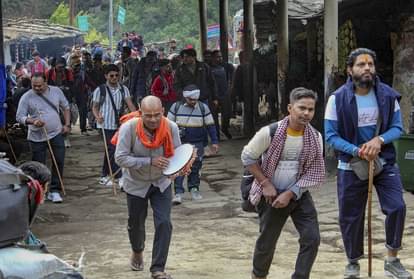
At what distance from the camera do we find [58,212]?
10.0 m

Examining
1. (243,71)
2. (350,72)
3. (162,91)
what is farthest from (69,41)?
(350,72)

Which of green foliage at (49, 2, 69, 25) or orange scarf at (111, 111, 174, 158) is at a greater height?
green foliage at (49, 2, 69, 25)

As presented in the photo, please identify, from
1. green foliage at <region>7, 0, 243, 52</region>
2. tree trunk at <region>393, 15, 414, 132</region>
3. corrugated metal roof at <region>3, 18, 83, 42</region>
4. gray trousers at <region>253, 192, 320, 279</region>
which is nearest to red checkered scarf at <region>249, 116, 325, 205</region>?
gray trousers at <region>253, 192, 320, 279</region>

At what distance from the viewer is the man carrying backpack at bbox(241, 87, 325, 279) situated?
5.52 meters

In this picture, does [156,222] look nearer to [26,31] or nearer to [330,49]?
[330,49]

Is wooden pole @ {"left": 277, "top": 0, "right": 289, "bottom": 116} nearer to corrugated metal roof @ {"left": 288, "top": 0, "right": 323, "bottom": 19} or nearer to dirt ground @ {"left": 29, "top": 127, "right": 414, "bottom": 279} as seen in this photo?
corrugated metal roof @ {"left": 288, "top": 0, "right": 323, "bottom": 19}

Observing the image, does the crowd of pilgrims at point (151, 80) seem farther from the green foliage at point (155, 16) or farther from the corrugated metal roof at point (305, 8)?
the green foliage at point (155, 16)

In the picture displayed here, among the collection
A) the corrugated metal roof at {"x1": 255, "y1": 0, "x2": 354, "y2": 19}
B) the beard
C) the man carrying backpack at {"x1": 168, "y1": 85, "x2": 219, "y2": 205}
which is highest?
the corrugated metal roof at {"x1": 255, "y1": 0, "x2": 354, "y2": 19}

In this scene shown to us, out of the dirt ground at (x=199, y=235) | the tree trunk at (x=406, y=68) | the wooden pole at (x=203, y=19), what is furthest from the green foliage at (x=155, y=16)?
the dirt ground at (x=199, y=235)

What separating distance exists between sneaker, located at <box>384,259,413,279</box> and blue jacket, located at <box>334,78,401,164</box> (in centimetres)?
79

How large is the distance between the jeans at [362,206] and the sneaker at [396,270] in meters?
0.15

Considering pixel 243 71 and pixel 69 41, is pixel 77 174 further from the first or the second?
pixel 69 41

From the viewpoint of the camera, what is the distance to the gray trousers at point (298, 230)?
5570 mm

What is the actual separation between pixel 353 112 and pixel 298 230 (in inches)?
39.1
